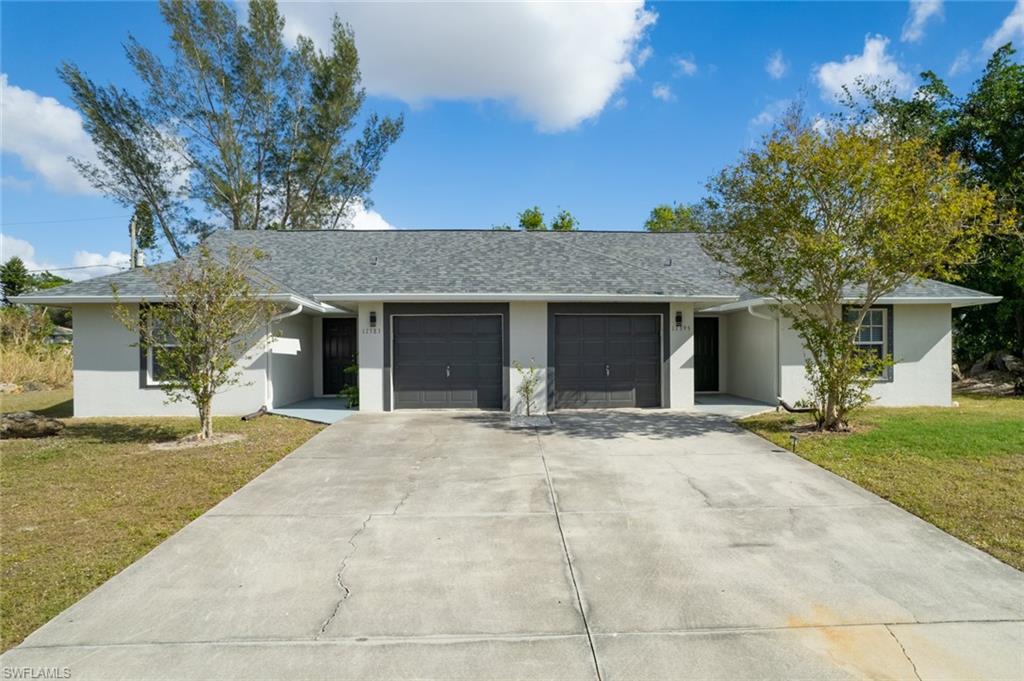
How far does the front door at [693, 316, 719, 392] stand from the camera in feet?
48.3

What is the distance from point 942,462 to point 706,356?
8.20m

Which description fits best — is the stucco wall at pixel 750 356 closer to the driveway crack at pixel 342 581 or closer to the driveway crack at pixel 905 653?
the driveway crack at pixel 905 653

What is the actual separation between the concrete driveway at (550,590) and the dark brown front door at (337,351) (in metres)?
8.46

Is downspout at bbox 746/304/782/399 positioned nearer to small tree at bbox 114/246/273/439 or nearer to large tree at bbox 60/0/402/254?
small tree at bbox 114/246/273/439

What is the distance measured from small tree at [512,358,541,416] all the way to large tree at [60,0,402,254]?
A: 19.4m

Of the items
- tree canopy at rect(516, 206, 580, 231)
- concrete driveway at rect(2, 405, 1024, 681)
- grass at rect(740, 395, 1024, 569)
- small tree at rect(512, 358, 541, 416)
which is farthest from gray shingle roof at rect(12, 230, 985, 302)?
tree canopy at rect(516, 206, 580, 231)

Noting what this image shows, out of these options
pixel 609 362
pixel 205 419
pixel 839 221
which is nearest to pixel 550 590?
pixel 205 419

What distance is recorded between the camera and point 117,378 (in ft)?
38.0

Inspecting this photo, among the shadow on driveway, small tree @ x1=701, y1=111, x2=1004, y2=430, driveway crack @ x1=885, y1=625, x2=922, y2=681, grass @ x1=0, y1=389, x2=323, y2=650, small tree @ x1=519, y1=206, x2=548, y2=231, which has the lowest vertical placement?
driveway crack @ x1=885, y1=625, x2=922, y2=681

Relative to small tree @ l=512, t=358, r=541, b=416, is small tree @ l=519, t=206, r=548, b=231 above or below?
above

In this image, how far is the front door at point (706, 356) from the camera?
14.7m

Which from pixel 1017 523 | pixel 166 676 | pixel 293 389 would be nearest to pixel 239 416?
pixel 293 389

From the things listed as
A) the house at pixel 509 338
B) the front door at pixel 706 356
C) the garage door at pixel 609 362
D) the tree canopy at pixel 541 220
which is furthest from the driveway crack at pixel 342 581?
the tree canopy at pixel 541 220

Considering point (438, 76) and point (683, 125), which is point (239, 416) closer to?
point (438, 76)
